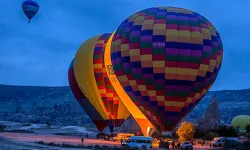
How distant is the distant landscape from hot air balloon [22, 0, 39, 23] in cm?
6511

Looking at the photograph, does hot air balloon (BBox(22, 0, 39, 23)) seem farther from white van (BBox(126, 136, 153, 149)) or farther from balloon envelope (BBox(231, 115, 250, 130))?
balloon envelope (BBox(231, 115, 250, 130))

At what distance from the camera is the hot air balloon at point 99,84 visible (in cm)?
4753

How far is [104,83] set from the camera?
47.6 meters

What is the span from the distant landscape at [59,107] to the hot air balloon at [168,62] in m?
80.5

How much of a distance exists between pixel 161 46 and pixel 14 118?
313ft

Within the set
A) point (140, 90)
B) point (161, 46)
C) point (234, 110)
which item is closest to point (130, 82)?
point (140, 90)

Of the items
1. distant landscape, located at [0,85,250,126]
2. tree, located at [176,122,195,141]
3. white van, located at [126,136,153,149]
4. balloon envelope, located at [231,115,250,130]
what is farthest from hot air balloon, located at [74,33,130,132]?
distant landscape, located at [0,85,250,126]

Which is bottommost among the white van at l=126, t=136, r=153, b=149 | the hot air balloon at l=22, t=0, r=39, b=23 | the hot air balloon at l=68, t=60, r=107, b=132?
the white van at l=126, t=136, r=153, b=149

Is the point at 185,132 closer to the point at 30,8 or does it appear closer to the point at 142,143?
the point at 142,143

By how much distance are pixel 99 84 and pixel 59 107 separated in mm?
104375

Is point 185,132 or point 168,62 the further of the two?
point 185,132

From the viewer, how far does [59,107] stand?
493 ft

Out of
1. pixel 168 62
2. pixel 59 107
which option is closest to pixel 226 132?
pixel 168 62

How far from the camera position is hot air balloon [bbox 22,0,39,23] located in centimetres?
5212
